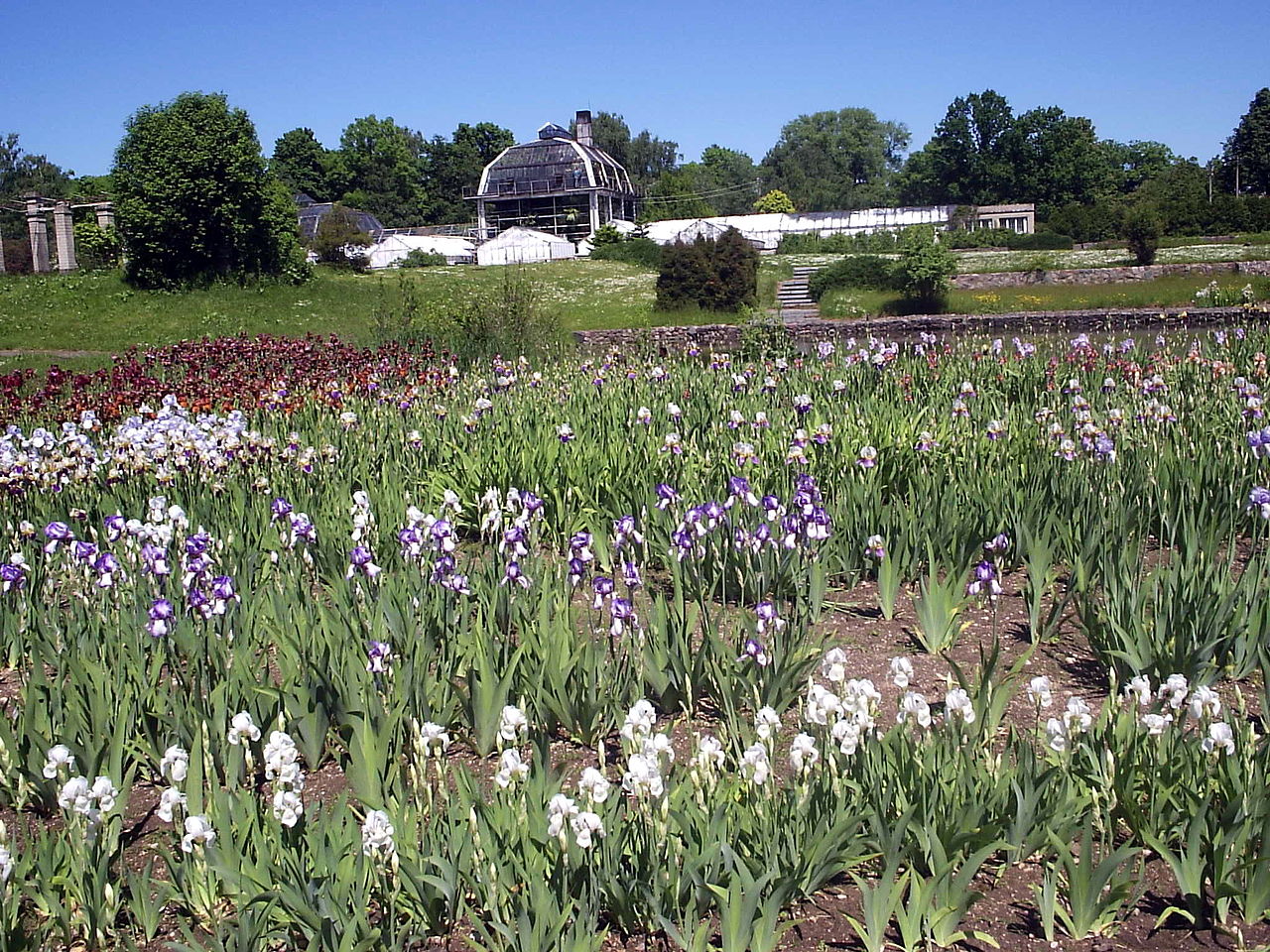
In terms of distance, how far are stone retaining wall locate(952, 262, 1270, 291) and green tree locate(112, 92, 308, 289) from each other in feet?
60.2

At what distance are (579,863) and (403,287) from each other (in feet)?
43.6

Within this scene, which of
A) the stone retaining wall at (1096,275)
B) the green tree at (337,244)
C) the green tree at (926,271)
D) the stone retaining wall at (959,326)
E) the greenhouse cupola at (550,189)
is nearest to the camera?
the stone retaining wall at (959,326)

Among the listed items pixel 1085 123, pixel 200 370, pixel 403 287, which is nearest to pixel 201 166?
pixel 403 287

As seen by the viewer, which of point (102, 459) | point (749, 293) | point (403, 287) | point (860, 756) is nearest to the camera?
point (860, 756)

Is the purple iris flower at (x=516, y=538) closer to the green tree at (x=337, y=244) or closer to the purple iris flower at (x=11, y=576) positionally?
the purple iris flower at (x=11, y=576)

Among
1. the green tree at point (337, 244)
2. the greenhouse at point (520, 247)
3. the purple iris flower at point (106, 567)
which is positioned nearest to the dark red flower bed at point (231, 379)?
the purple iris flower at point (106, 567)

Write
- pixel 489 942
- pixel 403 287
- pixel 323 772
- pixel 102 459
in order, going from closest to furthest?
1. pixel 489 942
2. pixel 323 772
3. pixel 102 459
4. pixel 403 287

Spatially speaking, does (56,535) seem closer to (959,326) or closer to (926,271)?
(959,326)

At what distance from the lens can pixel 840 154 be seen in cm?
10450

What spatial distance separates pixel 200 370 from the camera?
9875 millimetres

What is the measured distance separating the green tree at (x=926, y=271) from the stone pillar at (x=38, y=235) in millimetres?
22771

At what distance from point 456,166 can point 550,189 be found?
24270mm

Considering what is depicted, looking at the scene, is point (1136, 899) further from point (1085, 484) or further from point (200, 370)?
point (200, 370)

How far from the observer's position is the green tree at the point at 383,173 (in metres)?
78.9
